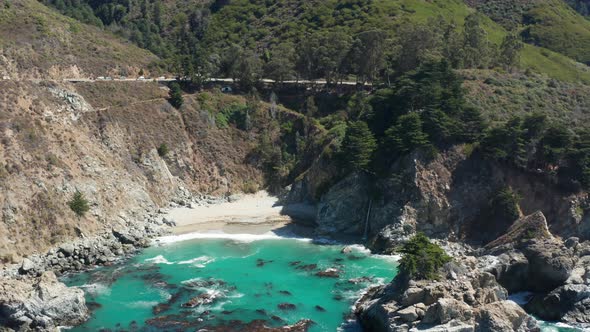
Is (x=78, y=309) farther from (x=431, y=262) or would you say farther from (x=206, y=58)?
(x=206, y=58)

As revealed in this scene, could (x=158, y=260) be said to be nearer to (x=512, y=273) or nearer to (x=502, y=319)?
(x=512, y=273)

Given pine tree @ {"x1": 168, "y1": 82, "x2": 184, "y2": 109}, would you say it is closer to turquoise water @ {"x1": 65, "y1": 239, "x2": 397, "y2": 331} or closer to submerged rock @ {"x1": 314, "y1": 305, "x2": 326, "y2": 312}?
turquoise water @ {"x1": 65, "y1": 239, "x2": 397, "y2": 331}

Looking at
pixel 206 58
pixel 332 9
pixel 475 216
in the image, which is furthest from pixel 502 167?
pixel 332 9

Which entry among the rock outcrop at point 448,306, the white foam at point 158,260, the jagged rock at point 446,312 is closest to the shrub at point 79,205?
the white foam at point 158,260

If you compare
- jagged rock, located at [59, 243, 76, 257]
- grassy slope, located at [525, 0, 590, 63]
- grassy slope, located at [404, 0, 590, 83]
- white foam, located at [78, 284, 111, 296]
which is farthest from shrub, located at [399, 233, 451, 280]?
grassy slope, located at [525, 0, 590, 63]

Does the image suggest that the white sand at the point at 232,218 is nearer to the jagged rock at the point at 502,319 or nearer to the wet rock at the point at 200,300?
the wet rock at the point at 200,300

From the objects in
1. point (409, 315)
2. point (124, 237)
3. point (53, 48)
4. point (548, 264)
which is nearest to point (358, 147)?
point (548, 264)
